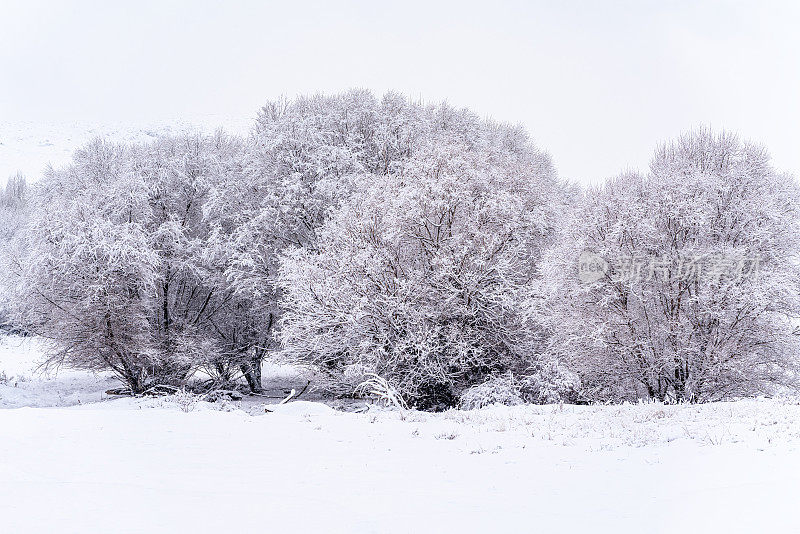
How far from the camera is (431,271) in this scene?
1873cm

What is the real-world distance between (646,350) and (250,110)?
79.8 ft

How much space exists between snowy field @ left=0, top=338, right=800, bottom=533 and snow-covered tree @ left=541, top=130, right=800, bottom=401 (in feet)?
21.6

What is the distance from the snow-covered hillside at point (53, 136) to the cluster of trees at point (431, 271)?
44587 millimetres

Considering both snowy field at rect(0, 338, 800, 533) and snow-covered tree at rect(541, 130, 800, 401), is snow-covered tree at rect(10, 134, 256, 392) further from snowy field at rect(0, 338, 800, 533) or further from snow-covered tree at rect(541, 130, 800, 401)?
snow-covered tree at rect(541, 130, 800, 401)

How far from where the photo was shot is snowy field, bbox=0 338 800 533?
4.89 m

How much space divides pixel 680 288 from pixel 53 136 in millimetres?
86620

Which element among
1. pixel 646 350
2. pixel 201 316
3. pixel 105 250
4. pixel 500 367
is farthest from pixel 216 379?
pixel 646 350

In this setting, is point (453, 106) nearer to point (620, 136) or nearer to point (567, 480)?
point (620, 136)

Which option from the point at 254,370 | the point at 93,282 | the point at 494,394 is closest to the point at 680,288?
the point at 494,394

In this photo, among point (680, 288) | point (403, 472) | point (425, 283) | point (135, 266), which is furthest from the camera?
point (135, 266)

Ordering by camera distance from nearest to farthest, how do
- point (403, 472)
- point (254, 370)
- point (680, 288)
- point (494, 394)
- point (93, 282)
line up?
point (403, 472) → point (494, 394) → point (680, 288) → point (93, 282) → point (254, 370)

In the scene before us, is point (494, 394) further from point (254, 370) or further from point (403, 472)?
point (254, 370)

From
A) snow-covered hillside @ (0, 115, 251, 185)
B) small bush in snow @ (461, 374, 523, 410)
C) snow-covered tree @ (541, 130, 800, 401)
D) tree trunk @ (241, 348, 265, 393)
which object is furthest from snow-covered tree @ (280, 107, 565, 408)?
snow-covered hillside @ (0, 115, 251, 185)

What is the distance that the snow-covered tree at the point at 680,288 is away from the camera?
17109 mm
